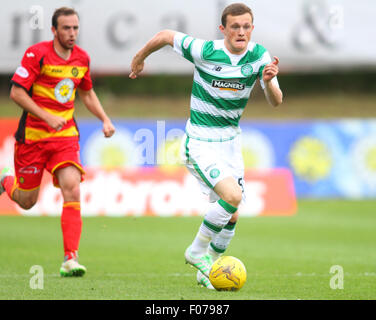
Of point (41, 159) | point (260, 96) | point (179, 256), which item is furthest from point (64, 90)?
point (260, 96)

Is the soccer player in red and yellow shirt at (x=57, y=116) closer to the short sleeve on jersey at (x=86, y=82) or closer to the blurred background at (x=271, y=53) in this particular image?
the short sleeve on jersey at (x=86, y=82)

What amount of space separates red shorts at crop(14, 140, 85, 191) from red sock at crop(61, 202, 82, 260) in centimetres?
33

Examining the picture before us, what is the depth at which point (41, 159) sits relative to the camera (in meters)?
8.15

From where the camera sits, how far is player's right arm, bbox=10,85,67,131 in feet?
24.7

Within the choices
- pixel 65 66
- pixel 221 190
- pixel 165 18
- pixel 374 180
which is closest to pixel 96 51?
pixel 165 18

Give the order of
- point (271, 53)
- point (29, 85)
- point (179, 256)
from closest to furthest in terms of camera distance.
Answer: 1. point (29, 85)
2. point (179, 256)
3. point (271, 53)

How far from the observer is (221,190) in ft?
23.1

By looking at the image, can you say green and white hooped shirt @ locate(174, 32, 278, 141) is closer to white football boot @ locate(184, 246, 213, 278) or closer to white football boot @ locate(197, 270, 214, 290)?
white football boot @ locate(184, 246, 213, 278)

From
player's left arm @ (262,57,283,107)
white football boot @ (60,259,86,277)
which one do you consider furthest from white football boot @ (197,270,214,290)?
player's left arm @ (262,57,283,107)

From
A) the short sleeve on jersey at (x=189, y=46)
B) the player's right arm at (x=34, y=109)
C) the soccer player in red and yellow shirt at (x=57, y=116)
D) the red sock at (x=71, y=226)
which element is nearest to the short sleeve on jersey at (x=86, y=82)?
the soccer player in red and yellow shirt at (x=57, y=116)

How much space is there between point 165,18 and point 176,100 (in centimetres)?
760

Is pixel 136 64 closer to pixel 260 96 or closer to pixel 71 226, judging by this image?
pixel 71 226

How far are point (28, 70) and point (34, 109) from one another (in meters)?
0.44

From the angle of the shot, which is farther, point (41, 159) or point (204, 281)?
point (41, 159)
